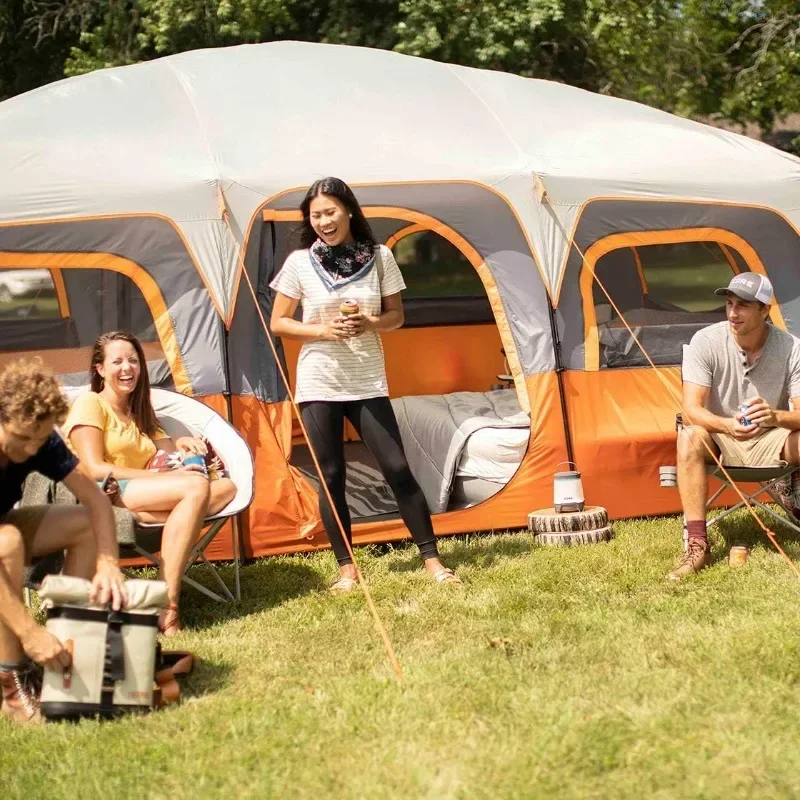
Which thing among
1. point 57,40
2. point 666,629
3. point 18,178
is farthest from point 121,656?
point 57,40

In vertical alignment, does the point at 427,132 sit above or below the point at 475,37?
below

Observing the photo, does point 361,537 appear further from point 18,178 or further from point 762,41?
point 762,41

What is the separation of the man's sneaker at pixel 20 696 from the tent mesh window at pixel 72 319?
2093 millimetres

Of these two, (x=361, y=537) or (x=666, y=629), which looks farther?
(x=361, y=537)

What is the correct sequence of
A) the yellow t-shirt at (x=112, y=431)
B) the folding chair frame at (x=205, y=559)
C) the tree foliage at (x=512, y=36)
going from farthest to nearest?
the tree foliage at (x=512, y=36) < the yellow t-shirt at (x=112, y=431) < the folding chair frame at (x=205, y=559)

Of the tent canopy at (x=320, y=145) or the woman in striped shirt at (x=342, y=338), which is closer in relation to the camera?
the woman in striped shirt at (x=342, y=338)

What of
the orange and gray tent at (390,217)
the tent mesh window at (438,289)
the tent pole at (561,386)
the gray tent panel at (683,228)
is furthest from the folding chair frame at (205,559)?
the tent mesh window at (438,289)

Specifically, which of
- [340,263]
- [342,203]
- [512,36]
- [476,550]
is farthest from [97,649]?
[512,36]

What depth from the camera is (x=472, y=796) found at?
10.2 feet

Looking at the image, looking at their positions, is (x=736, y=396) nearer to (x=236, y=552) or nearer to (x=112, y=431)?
(x=236, y=552)

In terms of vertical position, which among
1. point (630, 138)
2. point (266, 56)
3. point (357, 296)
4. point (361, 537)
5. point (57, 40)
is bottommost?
point (361, 537)

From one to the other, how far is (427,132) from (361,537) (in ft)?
6.82

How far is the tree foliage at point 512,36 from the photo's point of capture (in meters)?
14.0

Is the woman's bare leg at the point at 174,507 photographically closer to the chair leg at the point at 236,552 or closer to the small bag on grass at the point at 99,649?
the chair leg at the point at 236,552
